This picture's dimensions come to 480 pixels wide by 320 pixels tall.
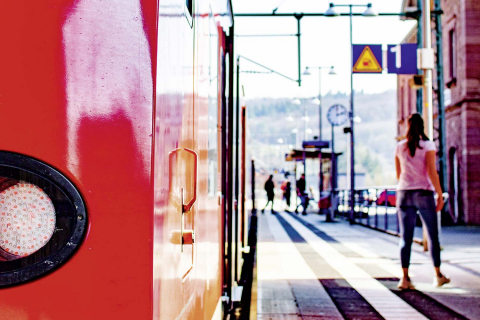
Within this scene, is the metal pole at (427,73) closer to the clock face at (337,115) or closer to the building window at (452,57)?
the clock face at (337,115)

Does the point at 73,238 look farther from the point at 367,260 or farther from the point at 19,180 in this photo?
the point at 367,260

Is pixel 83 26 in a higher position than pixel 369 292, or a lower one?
higher

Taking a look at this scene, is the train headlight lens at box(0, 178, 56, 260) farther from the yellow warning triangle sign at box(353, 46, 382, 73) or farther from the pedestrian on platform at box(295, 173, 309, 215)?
the pedestrian on platform at box(295, 173, 309, 215)

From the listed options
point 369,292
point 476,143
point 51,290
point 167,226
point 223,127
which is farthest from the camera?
point 476,143

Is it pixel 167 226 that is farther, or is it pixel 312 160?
pixel 312 160

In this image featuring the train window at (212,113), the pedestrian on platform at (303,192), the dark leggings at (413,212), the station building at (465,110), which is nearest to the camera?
the train window at (212,113)

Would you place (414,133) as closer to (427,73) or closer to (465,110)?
(427,73)

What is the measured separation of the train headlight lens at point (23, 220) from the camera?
4.95ft

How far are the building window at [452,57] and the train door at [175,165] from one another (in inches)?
825

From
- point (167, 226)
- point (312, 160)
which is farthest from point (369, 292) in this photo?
point (312, 160)

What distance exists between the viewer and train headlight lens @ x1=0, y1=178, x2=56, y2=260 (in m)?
1.51

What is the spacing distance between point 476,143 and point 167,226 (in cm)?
2011

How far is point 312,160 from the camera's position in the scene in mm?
26484

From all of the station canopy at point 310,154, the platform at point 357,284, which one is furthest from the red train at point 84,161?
the station canopy at point 310,154
